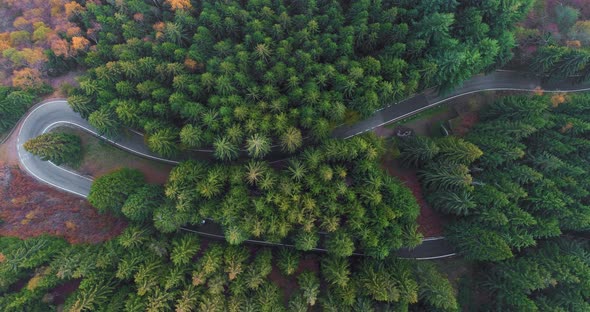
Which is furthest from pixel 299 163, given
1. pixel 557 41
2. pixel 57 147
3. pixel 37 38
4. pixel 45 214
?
pixel 557 41

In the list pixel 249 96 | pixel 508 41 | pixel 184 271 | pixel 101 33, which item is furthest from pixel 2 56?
pixel 508 41

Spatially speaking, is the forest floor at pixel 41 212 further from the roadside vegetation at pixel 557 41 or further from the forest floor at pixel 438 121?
the roadside vegetation at pixel 557 41

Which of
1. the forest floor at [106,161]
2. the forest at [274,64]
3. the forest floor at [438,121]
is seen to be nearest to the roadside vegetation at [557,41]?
the forest at [274,64]

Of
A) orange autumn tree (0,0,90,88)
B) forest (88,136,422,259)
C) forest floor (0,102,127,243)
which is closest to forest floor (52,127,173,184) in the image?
forest floor (0,102,127,243)

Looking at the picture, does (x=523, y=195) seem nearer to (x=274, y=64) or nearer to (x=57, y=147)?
(x=274, y=64)

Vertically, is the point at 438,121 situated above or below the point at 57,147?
above

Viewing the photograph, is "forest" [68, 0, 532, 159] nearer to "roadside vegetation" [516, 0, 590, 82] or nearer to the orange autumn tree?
the orange autumn tree
